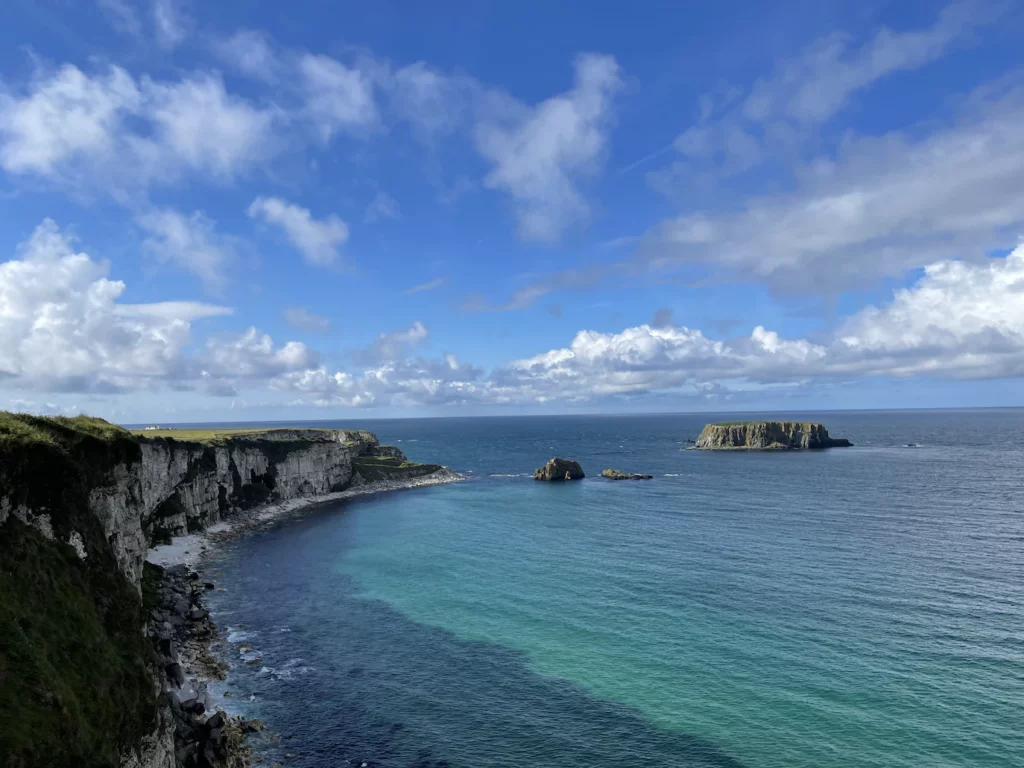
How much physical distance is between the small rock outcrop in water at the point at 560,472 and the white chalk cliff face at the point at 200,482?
53062 mm

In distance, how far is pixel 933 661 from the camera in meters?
45.1

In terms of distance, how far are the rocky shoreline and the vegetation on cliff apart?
15.1 ft

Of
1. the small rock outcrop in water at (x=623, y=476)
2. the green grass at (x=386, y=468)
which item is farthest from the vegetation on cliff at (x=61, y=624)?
the small rock outcrop in water at (x=623, y=476)

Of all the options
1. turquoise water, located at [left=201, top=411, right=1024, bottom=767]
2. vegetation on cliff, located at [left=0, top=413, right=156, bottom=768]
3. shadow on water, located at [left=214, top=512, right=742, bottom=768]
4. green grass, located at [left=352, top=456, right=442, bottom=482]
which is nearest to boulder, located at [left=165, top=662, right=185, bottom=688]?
turquoise water, located at [left=201, top=411, right=1024, bottom=767]

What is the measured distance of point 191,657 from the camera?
1924 inches

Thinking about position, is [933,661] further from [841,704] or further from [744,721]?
[744,721]

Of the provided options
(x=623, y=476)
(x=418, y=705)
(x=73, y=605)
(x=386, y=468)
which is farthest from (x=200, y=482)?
(x=623, y=476)

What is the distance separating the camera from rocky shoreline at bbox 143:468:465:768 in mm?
34625

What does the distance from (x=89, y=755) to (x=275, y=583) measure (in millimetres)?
50684

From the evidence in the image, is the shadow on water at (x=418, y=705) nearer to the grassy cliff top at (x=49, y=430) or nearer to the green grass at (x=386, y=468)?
the grassy cliff top at (x=49, y=430)

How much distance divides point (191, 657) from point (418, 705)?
21.7 metres

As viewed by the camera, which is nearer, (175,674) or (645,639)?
(175,674)

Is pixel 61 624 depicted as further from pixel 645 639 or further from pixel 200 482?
pixel 200 482

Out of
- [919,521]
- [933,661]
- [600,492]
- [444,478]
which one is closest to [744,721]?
[933,661]
